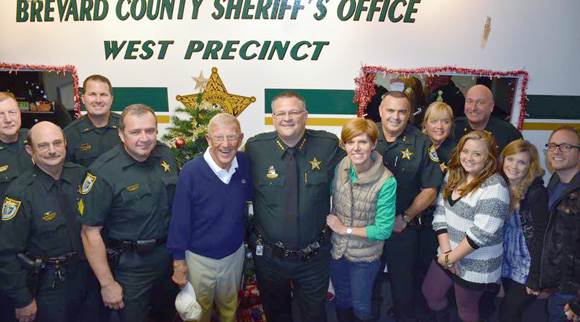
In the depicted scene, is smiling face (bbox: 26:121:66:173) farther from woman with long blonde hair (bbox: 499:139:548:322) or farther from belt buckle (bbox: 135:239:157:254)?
woman with long blonde hair (bbox: 499:139:548:322)

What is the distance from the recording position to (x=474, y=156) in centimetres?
265

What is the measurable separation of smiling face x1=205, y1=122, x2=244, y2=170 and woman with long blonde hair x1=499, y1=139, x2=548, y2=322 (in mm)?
2183

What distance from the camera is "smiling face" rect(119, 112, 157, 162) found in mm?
2486

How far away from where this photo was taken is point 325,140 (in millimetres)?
2863

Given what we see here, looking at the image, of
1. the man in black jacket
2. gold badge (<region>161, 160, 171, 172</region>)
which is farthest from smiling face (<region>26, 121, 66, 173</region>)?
the man in black jacket

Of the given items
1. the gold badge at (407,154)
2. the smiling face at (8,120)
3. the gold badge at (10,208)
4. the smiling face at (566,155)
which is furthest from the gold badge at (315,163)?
the smiling face at (8,120)

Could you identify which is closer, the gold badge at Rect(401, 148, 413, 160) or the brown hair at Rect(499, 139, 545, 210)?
the brown hair at Rect(499, 139, 545, 210)

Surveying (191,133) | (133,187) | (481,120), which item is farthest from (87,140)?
(481,120)

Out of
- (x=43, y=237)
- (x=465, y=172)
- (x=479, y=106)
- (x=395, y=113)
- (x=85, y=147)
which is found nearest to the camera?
(x=43, y=237)

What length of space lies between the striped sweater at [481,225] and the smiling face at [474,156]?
0.13 metres

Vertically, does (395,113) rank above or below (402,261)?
above

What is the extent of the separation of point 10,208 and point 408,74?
4454mm

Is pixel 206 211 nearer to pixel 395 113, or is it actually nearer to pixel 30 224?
pixel 30 224

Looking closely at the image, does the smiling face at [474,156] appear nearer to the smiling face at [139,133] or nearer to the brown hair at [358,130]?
the brown hair at [358,130]
